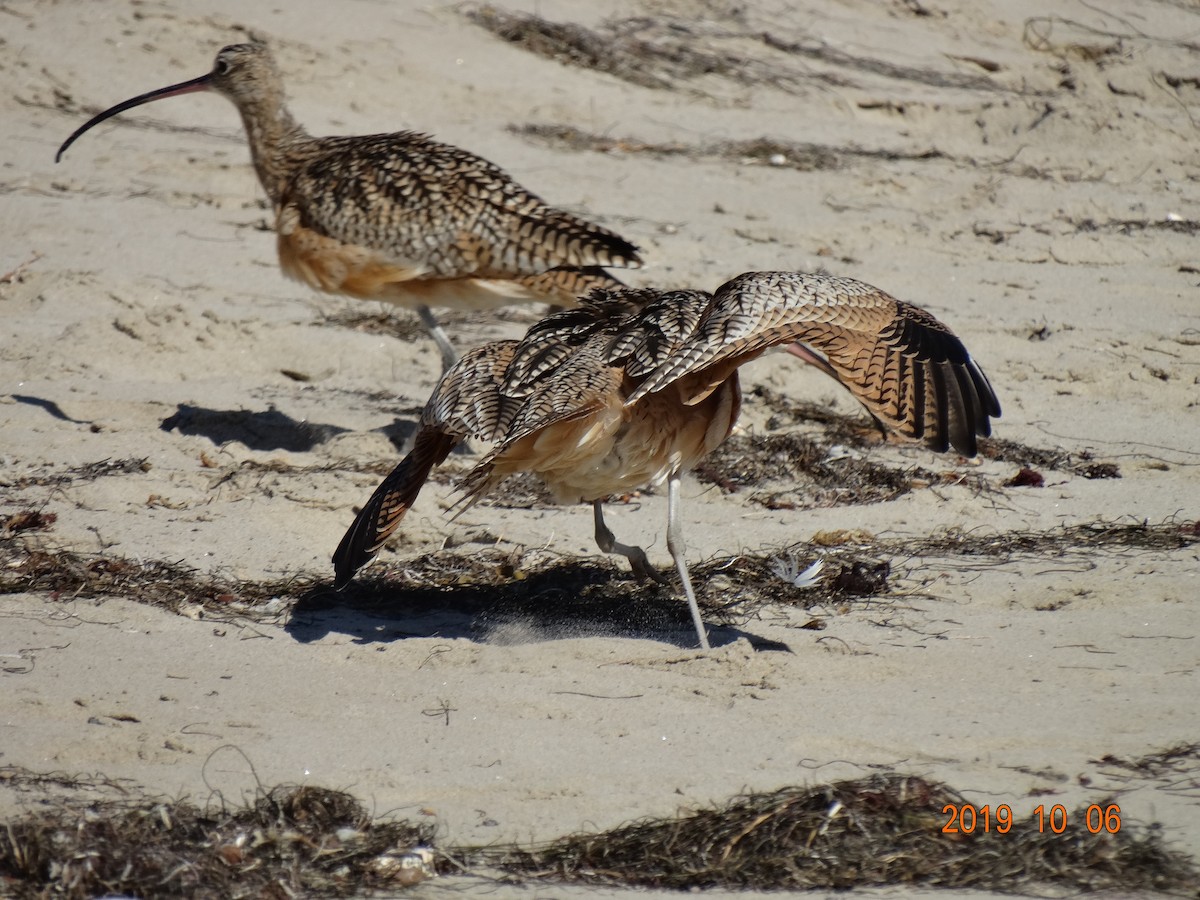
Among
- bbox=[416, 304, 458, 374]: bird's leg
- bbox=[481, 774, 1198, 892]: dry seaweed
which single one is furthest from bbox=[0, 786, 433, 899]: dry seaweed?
bbox=[416, 304, 458, 374]: bird's leg

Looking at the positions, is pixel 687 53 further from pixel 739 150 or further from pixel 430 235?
pixel 430 235

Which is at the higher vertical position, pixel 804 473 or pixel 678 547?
pixel 678 547

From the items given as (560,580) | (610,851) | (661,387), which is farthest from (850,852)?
(560,580)

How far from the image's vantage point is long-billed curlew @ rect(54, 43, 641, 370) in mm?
7660

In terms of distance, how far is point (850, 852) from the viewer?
3.99 metres

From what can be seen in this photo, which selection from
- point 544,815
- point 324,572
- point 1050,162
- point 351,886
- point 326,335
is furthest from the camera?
point 1050,162

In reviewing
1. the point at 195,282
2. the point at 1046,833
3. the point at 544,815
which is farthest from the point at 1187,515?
the point at 195,282

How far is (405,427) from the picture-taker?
7.63m

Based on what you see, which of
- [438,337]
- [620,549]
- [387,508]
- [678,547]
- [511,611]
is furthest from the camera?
[438,337]

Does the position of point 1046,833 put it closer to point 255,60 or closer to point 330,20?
point 255,60

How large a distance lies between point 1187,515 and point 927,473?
3.83 feet

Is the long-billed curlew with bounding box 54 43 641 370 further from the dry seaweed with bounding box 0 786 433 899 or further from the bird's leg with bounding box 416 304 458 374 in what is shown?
the dry seaweed with bounding box 0 786 433 899

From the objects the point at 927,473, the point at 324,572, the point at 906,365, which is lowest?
the point at 324,572
